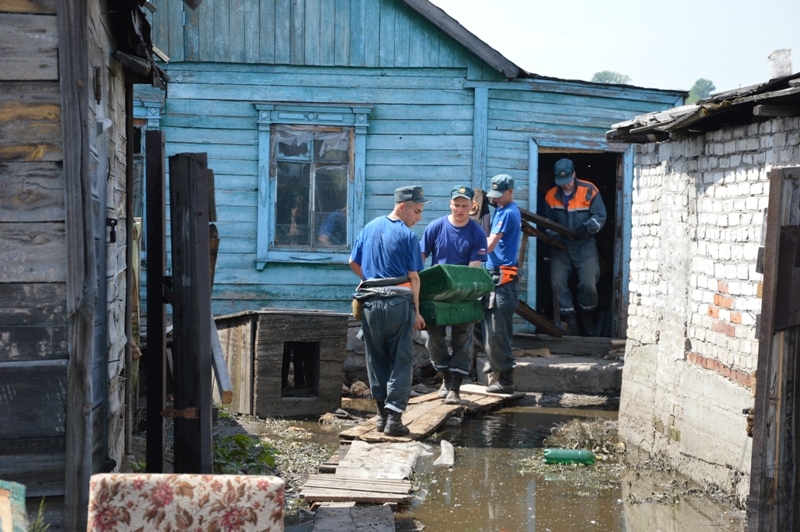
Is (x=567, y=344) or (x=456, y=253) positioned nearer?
(x=456, y=253)

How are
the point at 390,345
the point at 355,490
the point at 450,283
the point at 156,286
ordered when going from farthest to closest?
the point at 450,283, the point at 390,345, the point at 355,490, the point at 156,286

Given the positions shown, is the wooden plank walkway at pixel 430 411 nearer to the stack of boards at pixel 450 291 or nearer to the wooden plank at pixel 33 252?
the stack of boards at pixel 450 291

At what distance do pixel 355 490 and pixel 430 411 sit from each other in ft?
9.01

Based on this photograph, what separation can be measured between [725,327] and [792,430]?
107 inches

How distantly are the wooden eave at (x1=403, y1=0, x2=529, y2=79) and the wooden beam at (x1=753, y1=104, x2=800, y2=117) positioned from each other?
6.04 metres

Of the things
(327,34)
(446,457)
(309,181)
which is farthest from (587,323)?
(446,457)

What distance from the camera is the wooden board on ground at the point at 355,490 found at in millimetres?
6387

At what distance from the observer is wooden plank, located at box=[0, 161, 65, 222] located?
14.8 ft

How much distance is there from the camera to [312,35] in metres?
12.1

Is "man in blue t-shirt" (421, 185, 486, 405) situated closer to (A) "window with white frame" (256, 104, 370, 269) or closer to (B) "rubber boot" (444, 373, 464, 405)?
(B) "rubber boot" (444, 373, 464, 405)

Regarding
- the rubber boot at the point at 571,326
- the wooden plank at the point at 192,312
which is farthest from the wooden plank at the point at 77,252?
the rubber boot at the point at 571,326

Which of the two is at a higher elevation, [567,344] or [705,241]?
[705,241]

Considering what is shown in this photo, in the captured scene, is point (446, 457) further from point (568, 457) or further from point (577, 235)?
point (577, 235)

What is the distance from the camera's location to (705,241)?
23.8 feet
